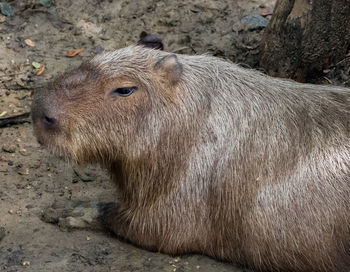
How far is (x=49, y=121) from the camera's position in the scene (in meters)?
4.38

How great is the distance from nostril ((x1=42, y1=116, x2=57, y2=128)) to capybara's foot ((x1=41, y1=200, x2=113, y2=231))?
1006 millimetres

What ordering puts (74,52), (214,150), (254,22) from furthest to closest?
1. (254,22)
2. (74,52)
3. (214,150)

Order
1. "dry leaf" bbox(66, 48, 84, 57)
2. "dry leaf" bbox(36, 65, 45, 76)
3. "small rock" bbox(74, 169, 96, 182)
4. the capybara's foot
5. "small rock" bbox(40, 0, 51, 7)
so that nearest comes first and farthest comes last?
the capybara's foot → "small rock" bbox(74, 169, 96, 182) → "dry leaf" bbox(36, 65, 45, 76) → "dry leaf" bbox(66, 48, 84, 57) → "small rock" bbox(40, 0, 51, 7)

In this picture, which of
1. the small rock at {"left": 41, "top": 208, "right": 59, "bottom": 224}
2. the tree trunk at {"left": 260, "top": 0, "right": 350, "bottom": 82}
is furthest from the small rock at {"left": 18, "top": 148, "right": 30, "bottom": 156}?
the tree trunk at {"left": 260, "top": 0, "right": 350, "bottom": 82}

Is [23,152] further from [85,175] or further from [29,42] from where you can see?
[29,42]

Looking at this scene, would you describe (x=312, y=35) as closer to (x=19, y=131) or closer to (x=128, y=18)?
(x=128, y=18)

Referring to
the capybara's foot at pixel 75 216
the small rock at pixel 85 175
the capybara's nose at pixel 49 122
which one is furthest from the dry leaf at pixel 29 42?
the capybara's nose at pixel 49 122

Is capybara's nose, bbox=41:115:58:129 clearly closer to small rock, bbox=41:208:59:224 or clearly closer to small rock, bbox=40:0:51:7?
small rock, bbox=41:208:59:224

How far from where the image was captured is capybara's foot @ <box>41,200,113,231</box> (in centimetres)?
507

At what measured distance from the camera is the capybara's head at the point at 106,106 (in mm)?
4410

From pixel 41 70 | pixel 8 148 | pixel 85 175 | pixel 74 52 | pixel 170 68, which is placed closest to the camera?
pixel 170 68

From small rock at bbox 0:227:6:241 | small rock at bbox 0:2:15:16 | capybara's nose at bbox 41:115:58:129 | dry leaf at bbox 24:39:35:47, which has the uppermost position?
capybara's nose at bbox 41:115:58:129

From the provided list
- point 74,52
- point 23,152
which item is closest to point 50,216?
point 23,152

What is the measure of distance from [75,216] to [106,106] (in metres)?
1.17
